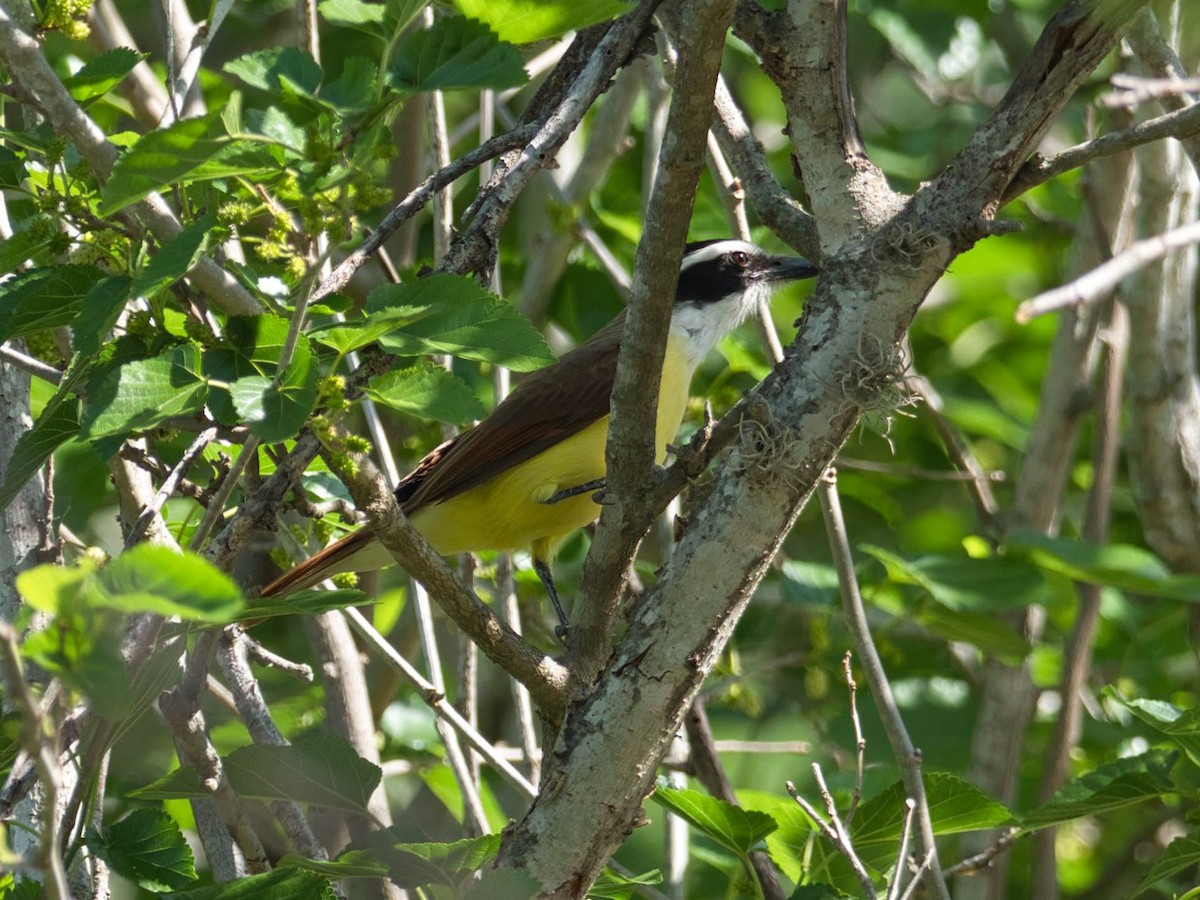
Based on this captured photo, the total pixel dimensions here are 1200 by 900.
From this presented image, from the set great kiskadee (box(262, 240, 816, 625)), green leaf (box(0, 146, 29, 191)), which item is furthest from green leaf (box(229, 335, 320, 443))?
great kiskadee (box(262, 240, 816, 625))

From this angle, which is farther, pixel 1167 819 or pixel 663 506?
pixel 1167 819

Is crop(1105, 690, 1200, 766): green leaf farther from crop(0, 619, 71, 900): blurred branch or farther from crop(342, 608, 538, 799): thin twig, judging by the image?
crop(0, 619, 71, 900): blurred branch

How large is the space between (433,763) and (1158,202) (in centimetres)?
327

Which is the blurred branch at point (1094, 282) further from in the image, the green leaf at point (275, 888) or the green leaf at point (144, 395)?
the green leaf at point (275, 888)

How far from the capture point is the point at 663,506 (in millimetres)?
2984

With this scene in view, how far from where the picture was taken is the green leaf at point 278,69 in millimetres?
2266

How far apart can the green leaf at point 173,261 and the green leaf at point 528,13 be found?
1.82 feet

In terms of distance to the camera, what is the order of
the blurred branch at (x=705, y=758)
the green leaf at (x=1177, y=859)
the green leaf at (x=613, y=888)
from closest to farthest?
the green leaf at (x=613, y=888) → the green leaf at (x=1177, y=859) → the blurred branch at (x=705, y=758)

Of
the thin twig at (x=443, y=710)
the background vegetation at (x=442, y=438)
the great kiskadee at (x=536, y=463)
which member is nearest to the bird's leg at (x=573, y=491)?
the great kiskadee at (x=536, y=463)

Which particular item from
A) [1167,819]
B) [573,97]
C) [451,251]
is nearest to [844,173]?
[573,97]

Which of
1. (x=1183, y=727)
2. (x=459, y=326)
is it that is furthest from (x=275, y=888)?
(x=1183, y=727)

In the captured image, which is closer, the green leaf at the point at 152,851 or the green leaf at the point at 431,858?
the green leaf at the point at 431,858

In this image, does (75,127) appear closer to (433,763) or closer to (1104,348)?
(433,763)

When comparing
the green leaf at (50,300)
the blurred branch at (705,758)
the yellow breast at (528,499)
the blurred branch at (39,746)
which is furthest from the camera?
the yellow breast at (528,499)
